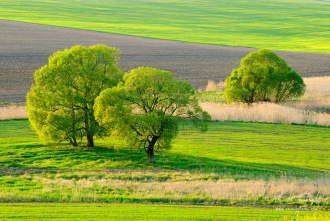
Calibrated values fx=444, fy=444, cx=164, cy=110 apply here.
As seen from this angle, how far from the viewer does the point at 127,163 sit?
90.2ft

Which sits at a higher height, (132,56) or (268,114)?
(132,56)

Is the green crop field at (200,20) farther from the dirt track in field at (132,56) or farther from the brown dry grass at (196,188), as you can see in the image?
the brown dry grass at (196,188)

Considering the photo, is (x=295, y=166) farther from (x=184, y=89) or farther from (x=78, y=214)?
(x=78, y=214)

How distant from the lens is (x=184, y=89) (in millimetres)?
26453

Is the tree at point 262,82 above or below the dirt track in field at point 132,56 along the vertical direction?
below

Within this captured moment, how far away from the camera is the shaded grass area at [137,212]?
15.8 m

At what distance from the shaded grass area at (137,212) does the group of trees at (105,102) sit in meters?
8.64

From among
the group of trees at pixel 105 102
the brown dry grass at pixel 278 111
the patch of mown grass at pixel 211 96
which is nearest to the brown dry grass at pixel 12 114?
the group of trees at pixel 105 102

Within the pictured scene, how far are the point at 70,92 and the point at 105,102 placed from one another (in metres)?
4.32

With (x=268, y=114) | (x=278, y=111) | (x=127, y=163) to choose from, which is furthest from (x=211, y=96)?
(x=127, y=163)

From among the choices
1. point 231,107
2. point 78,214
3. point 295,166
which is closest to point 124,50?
point 231,107

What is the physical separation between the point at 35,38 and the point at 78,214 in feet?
308

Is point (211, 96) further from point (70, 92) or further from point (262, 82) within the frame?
point (70, 92)

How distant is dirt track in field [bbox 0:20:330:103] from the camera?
214 feet
